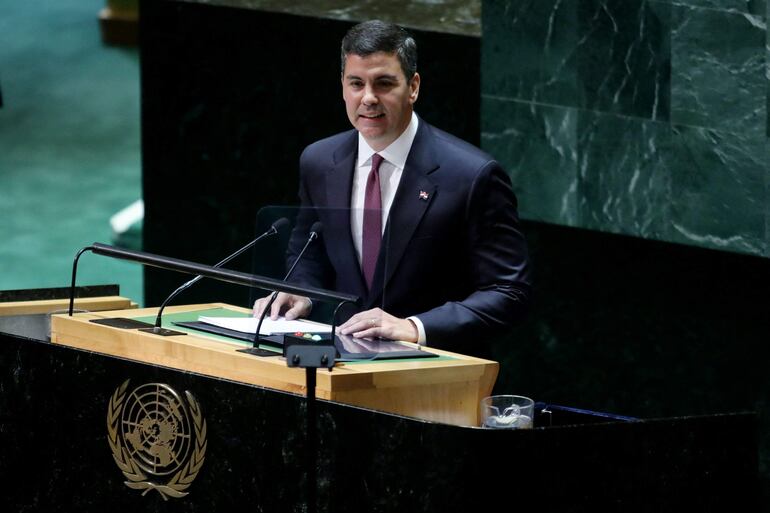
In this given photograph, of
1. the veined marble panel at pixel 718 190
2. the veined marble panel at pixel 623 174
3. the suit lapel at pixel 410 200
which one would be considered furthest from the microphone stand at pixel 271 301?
the veined marble panel at pixel 623 174

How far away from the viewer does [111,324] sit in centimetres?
367

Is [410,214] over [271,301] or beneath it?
over

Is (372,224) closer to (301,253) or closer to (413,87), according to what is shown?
(301,253)

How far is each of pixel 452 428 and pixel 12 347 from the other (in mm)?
1271

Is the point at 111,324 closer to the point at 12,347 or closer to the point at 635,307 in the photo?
the point at 12,347

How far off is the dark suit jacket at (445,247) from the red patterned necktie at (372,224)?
0.03m

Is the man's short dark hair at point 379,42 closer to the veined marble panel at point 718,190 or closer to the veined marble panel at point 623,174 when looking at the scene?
the veined marble panel at point 718,190

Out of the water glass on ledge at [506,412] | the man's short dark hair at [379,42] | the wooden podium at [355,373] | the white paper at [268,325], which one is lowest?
the water glass on ledge at [506,412]

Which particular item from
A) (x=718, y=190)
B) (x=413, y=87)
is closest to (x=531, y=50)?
(x=718, y=190)

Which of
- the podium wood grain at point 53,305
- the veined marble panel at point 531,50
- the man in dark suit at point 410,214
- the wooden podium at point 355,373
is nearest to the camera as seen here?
the wooden podium at point 355,373

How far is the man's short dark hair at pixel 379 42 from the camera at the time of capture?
12.9 feet

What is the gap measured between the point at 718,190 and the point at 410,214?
6.57 feet

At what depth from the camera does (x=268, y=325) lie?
3596 mm

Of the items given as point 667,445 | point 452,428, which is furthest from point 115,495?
point 667,445
